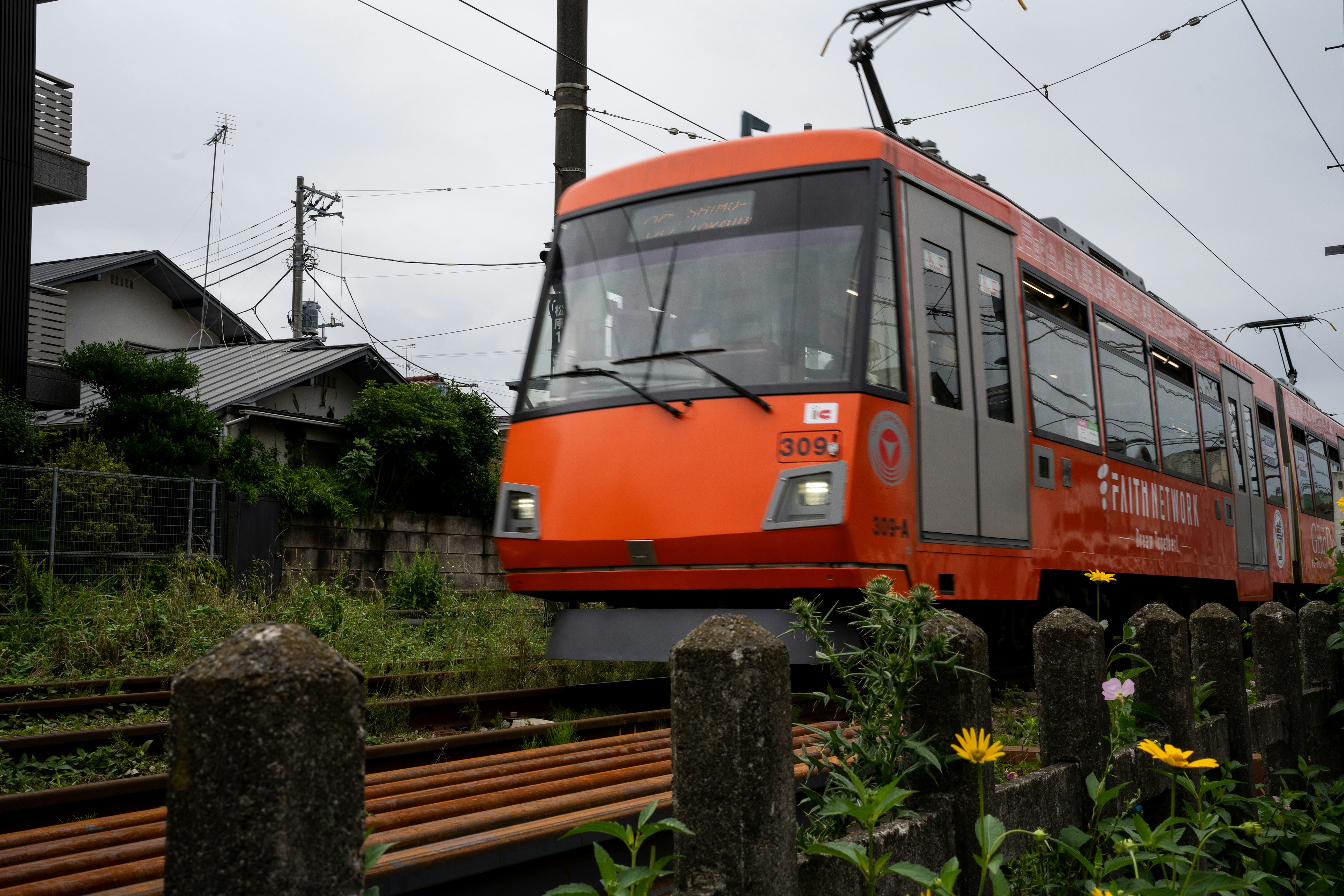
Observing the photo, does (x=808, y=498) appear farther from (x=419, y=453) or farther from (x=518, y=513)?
(x=419, y=453)

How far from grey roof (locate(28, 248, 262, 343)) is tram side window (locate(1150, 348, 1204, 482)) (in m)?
22.7

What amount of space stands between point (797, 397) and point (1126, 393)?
4.43 metres

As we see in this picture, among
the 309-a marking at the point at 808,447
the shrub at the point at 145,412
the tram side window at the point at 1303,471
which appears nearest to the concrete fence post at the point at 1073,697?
the 309-a marking at the point at 808,447

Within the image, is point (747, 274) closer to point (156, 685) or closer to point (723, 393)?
point (723, 393)

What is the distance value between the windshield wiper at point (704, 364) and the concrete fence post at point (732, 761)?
4.01 meters

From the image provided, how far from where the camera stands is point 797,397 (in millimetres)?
5684

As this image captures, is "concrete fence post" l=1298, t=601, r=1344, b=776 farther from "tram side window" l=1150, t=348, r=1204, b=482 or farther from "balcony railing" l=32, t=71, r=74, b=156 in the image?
"balcony railing" l=32, t=71, r=74, b=156

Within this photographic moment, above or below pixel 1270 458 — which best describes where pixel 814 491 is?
below

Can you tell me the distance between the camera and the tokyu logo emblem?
5.62m

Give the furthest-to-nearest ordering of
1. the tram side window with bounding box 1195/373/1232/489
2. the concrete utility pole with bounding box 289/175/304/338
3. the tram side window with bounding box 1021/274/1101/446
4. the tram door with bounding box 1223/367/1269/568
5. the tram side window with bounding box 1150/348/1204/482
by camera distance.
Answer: the concrete utility pole with bounding box 289/175/304/338 < the tram door with bounding box 1223/367/1269/568 < the tram side window with bounding box 1195/373/1232/489 < the tram side window with bounding box 1150/348/1204/482 < the tram side window with bounding box 1021/274/1101/446

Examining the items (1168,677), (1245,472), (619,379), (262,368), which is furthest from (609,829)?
(262,368)

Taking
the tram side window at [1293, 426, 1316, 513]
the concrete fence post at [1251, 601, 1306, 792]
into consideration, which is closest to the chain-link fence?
the concrete fence post at [1251, 601, 1306, 792]

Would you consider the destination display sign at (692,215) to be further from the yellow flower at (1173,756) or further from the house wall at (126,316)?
the house wall at (126,316)

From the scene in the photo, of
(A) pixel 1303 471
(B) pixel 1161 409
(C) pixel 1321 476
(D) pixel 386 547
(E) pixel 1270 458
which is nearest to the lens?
(B) pixel 1161 409
